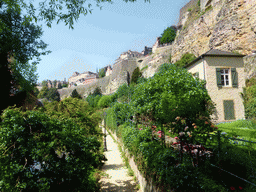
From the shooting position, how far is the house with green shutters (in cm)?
1429

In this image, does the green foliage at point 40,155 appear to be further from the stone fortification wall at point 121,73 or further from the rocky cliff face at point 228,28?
the stone fortification wall at point 121,73

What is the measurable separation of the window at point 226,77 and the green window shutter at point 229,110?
1442mm

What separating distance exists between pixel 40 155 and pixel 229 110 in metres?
15.2

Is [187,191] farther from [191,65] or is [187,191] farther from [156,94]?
[191,65]

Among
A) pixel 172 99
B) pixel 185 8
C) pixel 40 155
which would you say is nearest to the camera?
pixel 40 155

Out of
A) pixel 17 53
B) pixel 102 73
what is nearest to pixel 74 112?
pixel 17 53

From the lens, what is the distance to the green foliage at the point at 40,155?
2.52m

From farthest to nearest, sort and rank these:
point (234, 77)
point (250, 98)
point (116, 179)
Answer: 1. point (234, 77)
2. point (250, 98)
3. point (116, 179)

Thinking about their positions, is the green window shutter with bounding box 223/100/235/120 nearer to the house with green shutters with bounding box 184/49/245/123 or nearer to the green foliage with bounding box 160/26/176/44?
the house with green shutters with bounding box 184/49/245/123

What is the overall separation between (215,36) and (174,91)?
A: 67.1ft

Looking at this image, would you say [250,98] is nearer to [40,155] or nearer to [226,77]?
[226,77]

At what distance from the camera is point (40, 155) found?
2.63m

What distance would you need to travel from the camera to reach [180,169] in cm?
322

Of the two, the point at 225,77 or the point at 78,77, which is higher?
the point at 78,77
